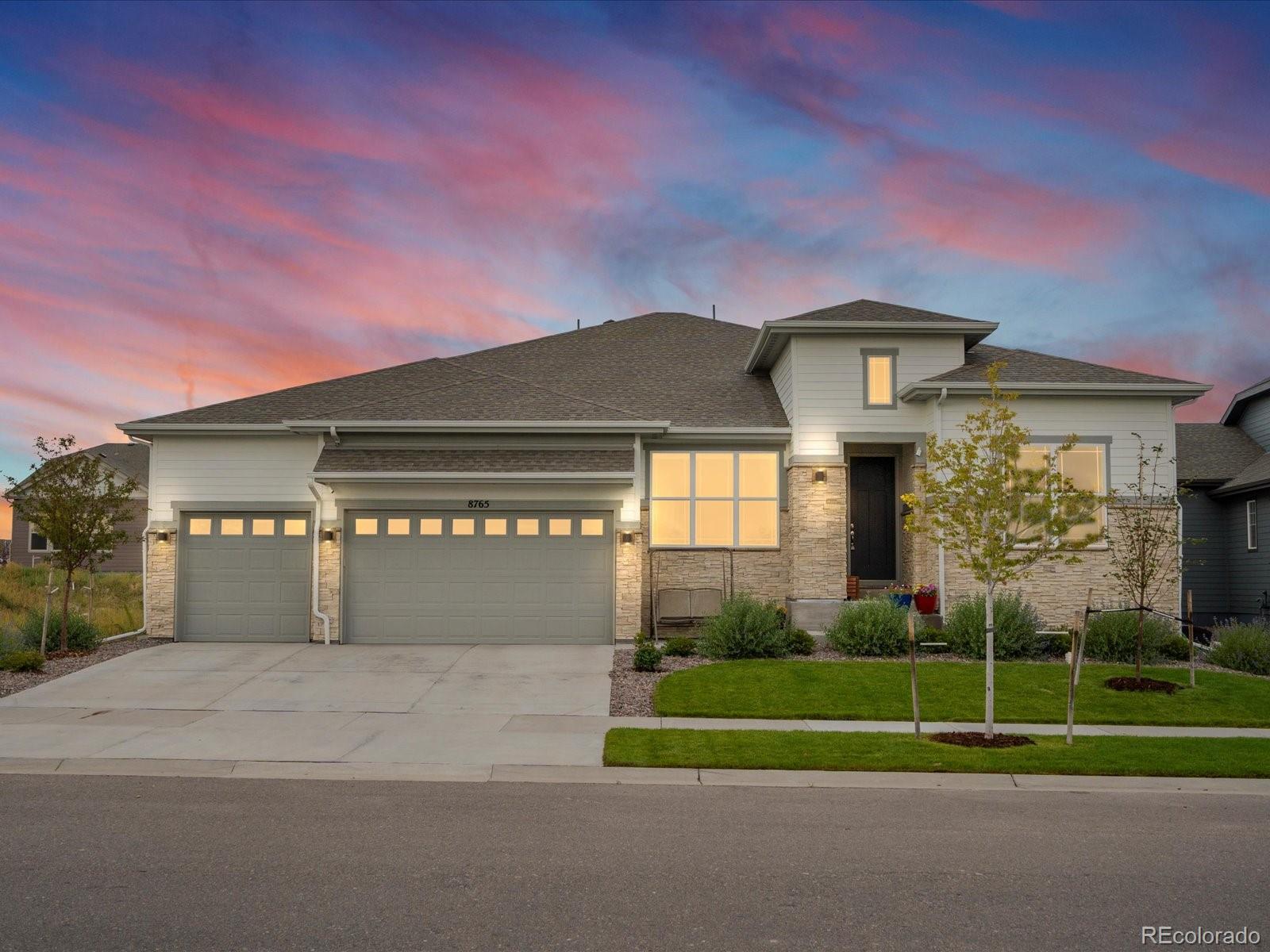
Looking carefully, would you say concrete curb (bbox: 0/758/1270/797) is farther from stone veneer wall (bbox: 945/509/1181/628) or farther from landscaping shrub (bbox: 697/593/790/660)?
stone veneer wall (bbox: 945/509/1181/628)

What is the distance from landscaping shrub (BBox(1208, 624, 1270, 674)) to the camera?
15758mm

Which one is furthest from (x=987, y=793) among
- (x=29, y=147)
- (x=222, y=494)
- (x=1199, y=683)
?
(x=29, y=147)

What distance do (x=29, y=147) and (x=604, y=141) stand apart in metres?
10.3

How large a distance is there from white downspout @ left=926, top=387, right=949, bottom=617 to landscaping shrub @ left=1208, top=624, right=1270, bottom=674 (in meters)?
4.45

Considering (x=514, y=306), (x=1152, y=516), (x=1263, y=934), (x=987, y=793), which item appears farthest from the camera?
(x=514, y=306)

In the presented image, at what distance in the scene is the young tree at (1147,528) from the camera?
53.9 ft

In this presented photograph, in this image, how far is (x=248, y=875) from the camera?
603cm

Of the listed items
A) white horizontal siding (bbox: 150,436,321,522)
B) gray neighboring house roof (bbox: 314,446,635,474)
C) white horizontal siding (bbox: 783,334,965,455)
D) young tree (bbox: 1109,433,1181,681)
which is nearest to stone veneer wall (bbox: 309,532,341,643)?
white horizontal siding (bbox: 150,436,321,522)

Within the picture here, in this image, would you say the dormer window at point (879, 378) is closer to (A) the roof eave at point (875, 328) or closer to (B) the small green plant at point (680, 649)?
(A) the roof eave at point (875, 328)

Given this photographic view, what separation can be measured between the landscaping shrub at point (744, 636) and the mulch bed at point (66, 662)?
10.4 metres

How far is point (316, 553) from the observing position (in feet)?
62.9

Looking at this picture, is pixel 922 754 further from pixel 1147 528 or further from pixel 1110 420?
pixel 1110 420

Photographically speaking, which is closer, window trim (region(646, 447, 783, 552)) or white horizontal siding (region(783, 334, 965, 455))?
white horizontal siding (region(783, 334, 965, 455))

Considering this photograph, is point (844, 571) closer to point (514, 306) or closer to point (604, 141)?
point (604, 141)
